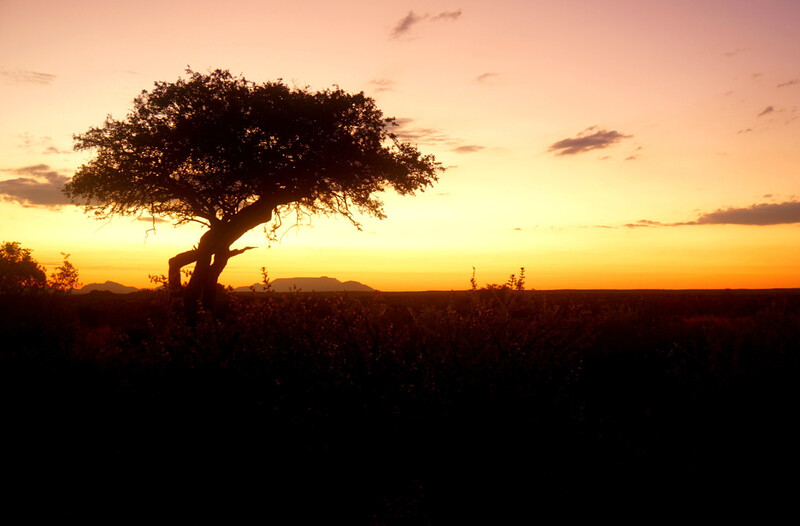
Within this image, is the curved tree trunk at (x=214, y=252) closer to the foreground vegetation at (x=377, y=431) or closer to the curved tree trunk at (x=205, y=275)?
the curved tree trunk at (x=205, y=275)

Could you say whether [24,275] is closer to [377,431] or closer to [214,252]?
[214,252]

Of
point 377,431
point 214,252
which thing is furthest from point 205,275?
point 377,431

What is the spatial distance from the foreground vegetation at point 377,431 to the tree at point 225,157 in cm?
1125

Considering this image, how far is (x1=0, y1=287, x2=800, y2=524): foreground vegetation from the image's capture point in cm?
443

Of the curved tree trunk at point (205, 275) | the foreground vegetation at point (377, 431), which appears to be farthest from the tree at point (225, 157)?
the foreground vegetation at point (377, 431)

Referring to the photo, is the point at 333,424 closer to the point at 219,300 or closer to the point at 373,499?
the point at 373,499

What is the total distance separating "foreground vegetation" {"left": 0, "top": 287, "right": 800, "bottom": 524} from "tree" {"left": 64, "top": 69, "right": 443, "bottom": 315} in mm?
11252

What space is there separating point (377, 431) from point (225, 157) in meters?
14.2

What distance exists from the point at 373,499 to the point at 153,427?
8.57ft

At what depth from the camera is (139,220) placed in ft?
63.6

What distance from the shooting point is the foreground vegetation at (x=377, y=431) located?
4434mm

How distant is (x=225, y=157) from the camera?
682 inches

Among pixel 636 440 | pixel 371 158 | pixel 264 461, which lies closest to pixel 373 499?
pixel 264 461

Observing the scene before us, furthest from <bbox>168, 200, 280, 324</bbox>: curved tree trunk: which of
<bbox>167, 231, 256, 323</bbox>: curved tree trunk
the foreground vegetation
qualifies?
the foreground vegetation
